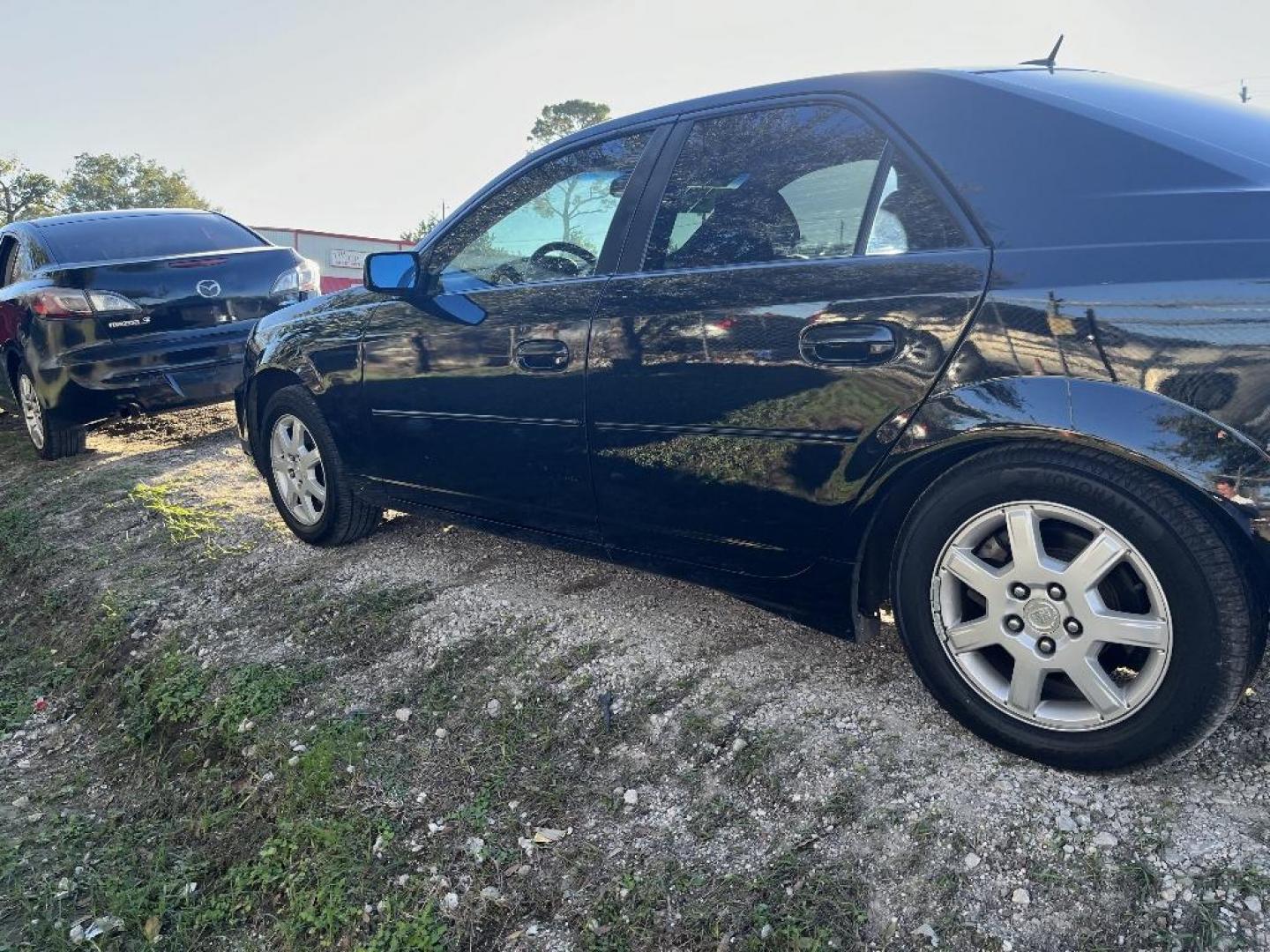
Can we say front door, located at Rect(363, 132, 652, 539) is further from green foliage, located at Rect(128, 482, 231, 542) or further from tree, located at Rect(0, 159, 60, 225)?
tree, located at Rect(0, 159, 60, 225)

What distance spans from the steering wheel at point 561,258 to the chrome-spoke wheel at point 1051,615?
1.50 meters

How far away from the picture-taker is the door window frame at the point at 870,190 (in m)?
2.18

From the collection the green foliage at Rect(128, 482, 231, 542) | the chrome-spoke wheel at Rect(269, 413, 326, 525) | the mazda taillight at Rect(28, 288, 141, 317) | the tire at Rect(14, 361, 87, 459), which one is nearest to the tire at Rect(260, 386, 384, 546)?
the chrome-spoke wheel at Rect(269, 413, 326, 525)

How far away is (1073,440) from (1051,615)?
0.41 meters

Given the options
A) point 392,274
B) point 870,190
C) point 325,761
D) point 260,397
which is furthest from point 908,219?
point 260,397

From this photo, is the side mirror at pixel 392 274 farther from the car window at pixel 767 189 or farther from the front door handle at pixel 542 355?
the car window at pixel 767 189

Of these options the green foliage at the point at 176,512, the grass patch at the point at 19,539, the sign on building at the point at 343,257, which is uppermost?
the sign on building at the point at 343,257

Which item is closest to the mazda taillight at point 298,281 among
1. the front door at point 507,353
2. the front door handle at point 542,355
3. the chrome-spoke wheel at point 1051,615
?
the front door at point 507,353

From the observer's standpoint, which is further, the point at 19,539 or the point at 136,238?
the point at 136,238

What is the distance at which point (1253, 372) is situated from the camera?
Result: 1738mm

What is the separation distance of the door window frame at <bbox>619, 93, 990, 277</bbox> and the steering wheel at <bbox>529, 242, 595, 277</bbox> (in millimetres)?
168

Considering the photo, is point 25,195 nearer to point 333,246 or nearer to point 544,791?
point 333,246

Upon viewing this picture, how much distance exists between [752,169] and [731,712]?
159 centimetres

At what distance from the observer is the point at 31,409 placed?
6.48 m
